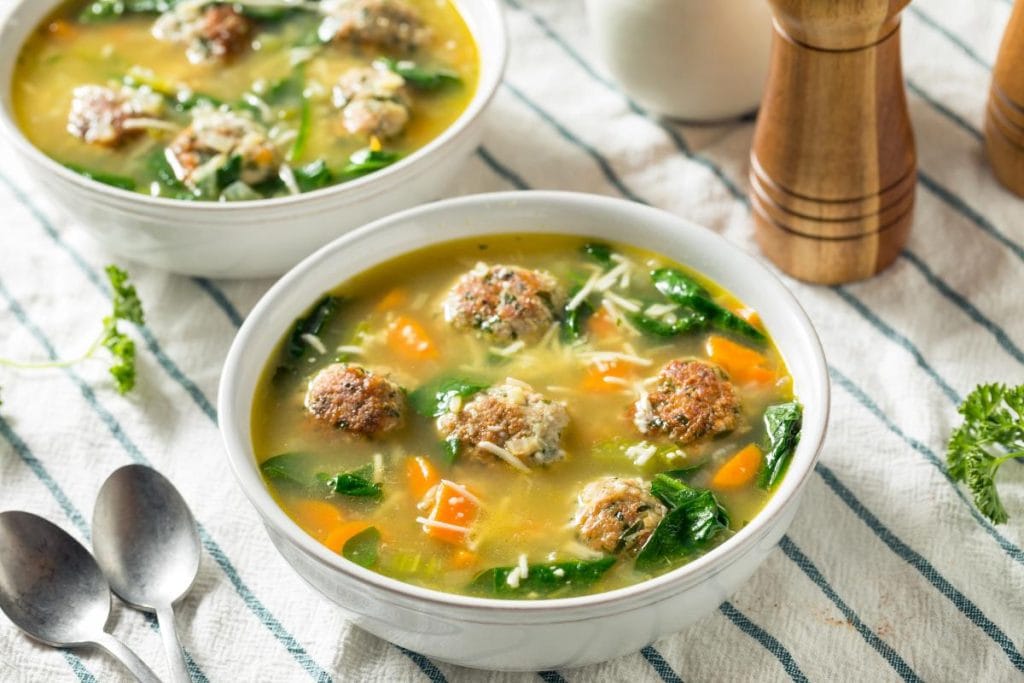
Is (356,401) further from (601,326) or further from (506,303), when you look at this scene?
(601,326)

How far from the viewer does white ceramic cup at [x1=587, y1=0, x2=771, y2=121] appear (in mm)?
3916

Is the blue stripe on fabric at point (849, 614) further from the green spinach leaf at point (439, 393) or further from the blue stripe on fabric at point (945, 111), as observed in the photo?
the blue stripe on fabric at point (945, 111)

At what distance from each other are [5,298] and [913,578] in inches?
105

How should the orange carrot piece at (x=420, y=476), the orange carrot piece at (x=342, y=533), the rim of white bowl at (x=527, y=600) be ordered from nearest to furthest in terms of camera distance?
the rim of white bowl at (x=527, y=600), the orange carrot piece at (x=342, y=533), the orange carrot piece at (x=420, y=476)

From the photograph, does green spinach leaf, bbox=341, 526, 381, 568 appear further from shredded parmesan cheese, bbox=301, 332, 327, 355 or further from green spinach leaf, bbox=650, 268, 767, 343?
green spinach leaf, bbox=650, 268, 767, 343

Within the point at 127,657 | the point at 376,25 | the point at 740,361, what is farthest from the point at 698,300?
the point at 376,25

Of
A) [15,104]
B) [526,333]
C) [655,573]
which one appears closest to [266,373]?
[526,333]

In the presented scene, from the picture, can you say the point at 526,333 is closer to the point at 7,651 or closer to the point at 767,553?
the point at 767,553

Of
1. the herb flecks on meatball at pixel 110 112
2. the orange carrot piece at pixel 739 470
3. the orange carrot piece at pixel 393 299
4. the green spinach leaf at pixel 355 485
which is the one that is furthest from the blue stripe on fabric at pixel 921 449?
the herb flecks on meatball at pixel 110 112

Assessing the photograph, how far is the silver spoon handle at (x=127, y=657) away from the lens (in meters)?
2.79

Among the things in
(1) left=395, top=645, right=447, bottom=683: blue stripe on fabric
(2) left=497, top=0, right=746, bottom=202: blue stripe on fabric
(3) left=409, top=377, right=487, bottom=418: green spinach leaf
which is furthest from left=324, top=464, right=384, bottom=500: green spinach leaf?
(2) left=497, top=0, right=746, bottom=202: blue stripe on fabric

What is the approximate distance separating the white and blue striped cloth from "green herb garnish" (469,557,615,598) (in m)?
0.30

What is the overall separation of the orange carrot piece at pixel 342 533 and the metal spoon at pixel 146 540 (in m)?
Answer: 0.46

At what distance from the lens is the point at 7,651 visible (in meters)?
2.98
